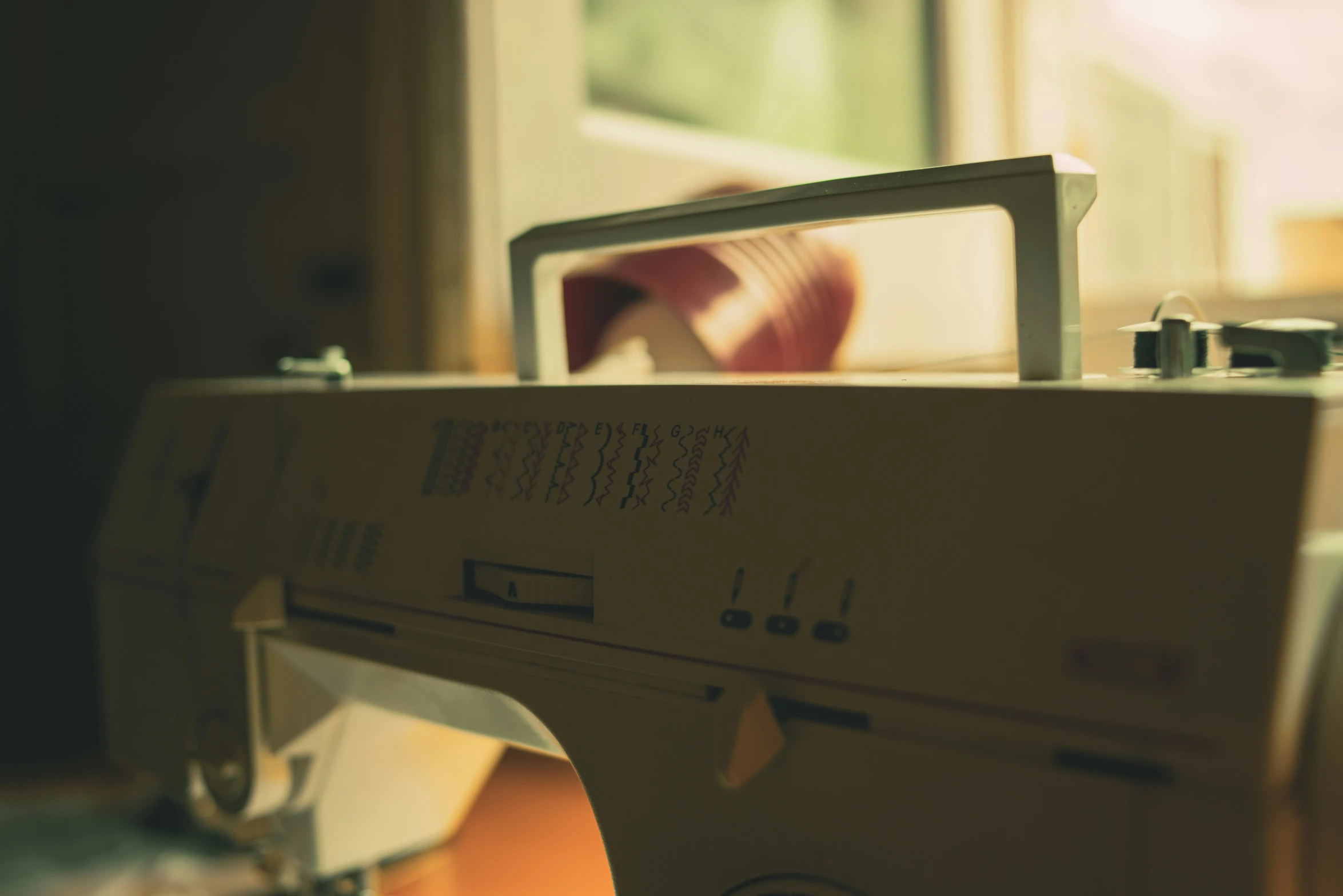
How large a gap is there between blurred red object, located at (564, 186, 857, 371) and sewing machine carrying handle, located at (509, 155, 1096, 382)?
0.40m

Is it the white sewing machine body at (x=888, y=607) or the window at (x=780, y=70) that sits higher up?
the window at (x=780, y=70)

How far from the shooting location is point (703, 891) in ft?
1.40

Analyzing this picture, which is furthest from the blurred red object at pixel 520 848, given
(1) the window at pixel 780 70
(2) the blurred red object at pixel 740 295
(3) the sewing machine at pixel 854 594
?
(1) the window at pixel 780 70

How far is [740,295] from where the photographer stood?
1.00 m

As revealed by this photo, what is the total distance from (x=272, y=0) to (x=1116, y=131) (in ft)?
6.65

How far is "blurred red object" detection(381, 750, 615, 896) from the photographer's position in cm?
73

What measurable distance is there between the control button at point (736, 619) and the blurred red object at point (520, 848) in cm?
34

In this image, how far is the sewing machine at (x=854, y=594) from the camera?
305 millimetres

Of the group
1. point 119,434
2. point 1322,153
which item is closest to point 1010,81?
point 1322,153

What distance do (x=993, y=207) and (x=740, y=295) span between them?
0.60m

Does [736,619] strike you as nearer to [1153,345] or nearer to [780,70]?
[1153,345]

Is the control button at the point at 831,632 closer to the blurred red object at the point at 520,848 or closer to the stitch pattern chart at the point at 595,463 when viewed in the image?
the stitch pattern chart at the point at 595,463

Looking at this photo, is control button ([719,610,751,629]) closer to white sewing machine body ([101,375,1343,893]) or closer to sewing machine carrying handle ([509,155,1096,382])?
white sewing machine body ([101,375,1343,893])

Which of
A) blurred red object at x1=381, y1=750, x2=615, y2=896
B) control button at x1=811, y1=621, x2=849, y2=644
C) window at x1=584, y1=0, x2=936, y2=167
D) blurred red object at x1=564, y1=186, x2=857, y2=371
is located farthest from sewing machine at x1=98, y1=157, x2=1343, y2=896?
window at x1=584, y1=0, x2=936, y2=167
